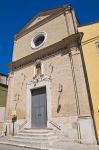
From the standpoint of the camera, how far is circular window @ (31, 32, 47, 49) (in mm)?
11789

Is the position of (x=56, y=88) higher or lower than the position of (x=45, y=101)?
higher

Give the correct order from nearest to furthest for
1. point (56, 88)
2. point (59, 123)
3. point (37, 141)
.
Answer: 1. point (37, 141)
2. point (59, 123)
3. point (56, 88)

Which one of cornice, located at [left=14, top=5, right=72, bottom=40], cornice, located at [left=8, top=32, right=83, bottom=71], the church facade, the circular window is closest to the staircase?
the church facade

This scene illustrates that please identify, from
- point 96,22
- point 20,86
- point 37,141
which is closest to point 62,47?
point 96,22

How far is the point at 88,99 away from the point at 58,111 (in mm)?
2000

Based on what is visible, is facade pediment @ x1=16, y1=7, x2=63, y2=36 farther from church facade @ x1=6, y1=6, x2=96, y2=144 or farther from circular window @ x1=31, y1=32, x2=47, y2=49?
circular window @ x1=31, y1=32, x2=47, y2=49

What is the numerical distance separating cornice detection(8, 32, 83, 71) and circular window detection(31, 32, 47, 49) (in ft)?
3.32

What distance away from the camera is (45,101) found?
31.3 ft

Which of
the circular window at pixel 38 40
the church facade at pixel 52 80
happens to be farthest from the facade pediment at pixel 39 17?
the circular window at pixel 38 40

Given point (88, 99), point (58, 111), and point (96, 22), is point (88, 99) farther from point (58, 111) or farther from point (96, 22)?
point (96, 22)

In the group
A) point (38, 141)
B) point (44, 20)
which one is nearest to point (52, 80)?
point (38, 141)

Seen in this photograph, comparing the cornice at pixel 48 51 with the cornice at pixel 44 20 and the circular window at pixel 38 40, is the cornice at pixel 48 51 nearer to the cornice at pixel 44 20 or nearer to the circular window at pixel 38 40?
the circular window at pixel 38 40

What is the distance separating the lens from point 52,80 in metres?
9.51

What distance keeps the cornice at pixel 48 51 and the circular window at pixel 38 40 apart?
1.01m
